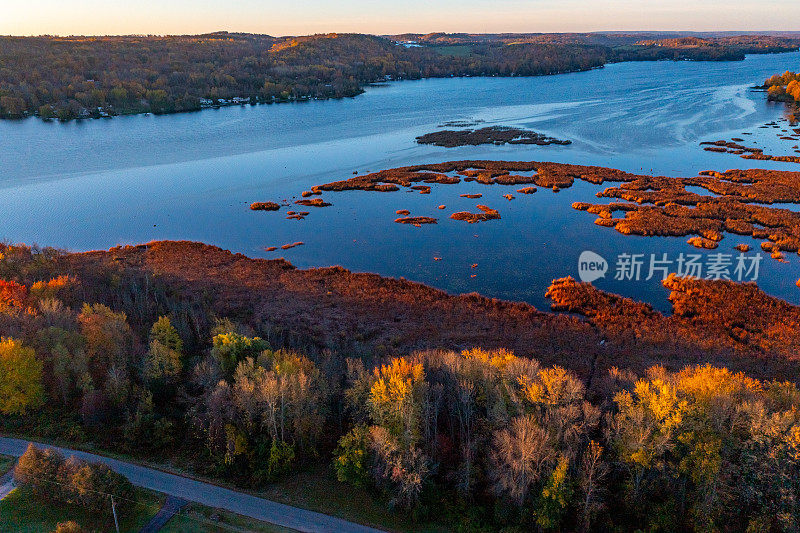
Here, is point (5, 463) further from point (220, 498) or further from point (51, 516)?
point (220, 498)

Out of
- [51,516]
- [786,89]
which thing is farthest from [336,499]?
[786,89]

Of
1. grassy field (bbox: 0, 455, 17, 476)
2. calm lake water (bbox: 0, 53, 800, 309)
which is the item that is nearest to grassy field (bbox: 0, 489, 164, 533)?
grassy field (bbox: 0, 455, 17, 476)

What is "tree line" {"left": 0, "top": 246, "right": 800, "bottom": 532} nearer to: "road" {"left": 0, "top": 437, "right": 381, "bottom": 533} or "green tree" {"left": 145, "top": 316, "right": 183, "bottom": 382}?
"green tree" {"left": 145, "top": 316, "right": 183, "bottom": 382}

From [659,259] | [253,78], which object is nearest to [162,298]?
[659,259]

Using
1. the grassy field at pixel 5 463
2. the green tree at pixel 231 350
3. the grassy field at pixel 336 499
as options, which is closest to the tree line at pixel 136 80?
the grassy field at pixel 5 463

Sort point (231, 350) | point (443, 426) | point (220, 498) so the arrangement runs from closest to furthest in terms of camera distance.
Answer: point (220, 498), point (443, 426), point (231, 350)

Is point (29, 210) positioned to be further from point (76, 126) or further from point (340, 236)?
point (76, 126)
